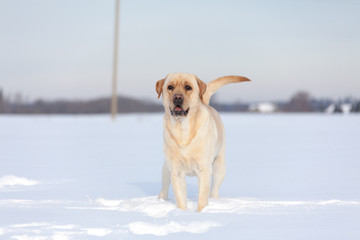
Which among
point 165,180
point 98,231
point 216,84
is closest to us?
point 98,231

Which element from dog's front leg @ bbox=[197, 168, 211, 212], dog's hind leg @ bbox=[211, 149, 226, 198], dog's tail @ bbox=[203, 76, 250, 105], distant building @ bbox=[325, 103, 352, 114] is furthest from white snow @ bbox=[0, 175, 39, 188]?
distant building @ bbox=[325, 103, 352, 114]

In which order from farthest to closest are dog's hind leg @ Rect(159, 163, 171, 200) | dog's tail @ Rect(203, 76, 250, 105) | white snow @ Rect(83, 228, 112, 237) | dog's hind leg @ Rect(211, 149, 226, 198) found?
dog's tail @ Rect(203, 76, 250, 105)
dog's hind leg @ Rect(211, 149, 226, 198)
dog's hind leg @ Rect(159, 163, 171, 200)
white snow @ Rect(83, 228, 112, 237)

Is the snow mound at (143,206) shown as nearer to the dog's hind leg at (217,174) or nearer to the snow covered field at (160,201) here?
the snow covered field at (160,201)

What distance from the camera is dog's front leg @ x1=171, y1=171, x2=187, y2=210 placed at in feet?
14.0

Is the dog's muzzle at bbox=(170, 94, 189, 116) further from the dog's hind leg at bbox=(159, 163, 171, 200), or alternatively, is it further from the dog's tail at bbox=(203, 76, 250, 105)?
the dog's tail at bbox=(203, 76, 250, 105)

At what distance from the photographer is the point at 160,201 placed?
4.66 metres

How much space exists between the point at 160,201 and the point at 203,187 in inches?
24.5

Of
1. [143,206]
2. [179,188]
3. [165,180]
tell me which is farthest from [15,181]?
[179,188]

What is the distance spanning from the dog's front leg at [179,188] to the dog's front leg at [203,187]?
0.16 metres

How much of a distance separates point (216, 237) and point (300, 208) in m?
1.30

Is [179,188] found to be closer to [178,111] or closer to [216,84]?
[178,111]

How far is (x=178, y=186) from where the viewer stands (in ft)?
14.1

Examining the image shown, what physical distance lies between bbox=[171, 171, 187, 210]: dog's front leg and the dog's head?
23.0 inches

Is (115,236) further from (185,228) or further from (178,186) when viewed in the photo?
(178,186)
